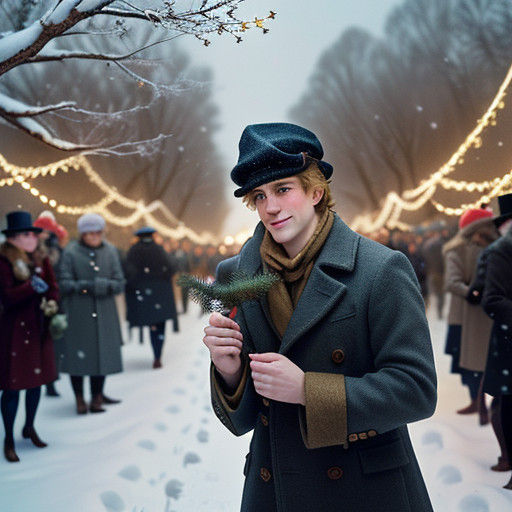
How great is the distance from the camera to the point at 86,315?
5.59 meters

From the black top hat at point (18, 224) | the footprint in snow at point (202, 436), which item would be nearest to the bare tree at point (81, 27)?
the black top hat at point (18, 224)

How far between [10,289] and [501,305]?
11.2ft

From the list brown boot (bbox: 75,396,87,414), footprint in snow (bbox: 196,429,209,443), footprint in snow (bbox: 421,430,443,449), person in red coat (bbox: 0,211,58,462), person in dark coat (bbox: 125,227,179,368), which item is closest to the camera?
person in red coat (bbox: 0,211,58,462)

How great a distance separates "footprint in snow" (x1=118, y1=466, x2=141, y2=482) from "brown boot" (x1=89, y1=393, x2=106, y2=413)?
180 centimetres

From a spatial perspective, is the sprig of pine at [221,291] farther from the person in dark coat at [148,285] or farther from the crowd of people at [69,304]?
the person in dark coat at [148,285]

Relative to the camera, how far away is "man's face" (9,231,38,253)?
413 centimetres

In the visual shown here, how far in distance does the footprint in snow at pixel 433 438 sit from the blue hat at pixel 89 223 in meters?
3.62

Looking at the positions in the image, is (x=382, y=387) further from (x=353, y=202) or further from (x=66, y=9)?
(x=353, y=202)

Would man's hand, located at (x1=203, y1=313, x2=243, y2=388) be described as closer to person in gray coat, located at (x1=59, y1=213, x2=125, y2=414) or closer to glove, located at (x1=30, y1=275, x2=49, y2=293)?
glove, located at (x1=30, y1=275, x2=49, y2=293)

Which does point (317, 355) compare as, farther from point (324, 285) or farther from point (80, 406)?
point (80, 406)

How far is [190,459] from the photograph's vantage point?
4.02 meters

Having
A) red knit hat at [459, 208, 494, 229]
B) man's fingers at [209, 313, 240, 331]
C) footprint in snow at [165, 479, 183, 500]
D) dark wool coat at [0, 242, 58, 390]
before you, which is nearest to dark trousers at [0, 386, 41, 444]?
dark wool coat at [0, 242, 58, 390]

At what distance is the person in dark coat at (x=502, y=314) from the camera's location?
10.5 feet

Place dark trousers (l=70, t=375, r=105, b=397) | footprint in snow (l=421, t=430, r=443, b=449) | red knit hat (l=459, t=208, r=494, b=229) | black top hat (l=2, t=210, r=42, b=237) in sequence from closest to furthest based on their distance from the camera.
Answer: black top hat (l=2, t=210, r=42, b=237) → footprint in snow (l=421, t=430, r=443, b=449) → red knit hat (l=459, t=208, r=494, b=229) → dark trousers (l=70, t=375, r=105, b=397)
